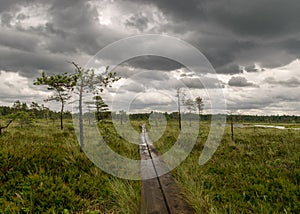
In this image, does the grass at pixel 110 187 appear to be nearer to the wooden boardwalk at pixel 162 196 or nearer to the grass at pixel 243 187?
the grass at pixel 243 187

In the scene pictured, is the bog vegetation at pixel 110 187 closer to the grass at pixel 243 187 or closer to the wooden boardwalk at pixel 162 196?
the grass at pixel 243 187

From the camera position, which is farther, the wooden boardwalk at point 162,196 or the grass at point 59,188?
the grass at point 59,188

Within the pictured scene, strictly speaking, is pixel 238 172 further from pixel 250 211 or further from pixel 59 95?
pixel 59 95

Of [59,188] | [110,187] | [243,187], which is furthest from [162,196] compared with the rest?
[59,188]

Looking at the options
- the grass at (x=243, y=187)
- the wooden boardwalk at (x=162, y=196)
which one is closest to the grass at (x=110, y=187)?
the grass at (x=243, y=187)

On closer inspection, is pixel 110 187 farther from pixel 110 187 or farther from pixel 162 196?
pixel 162 196

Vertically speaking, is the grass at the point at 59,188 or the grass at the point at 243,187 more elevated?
the grass at the point at 59,188

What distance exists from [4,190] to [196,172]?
4645mm

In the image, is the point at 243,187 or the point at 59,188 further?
the point at 243,187

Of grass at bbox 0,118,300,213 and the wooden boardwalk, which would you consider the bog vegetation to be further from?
the wooden boardwalk

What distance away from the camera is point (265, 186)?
4.70 meters

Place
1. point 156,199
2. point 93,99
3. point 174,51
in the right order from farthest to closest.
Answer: point 93,99 < point 174,51 < point 156,199

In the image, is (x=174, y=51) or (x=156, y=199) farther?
(x=174, y=51)

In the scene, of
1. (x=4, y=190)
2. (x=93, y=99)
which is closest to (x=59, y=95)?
(x=93, y=99)
